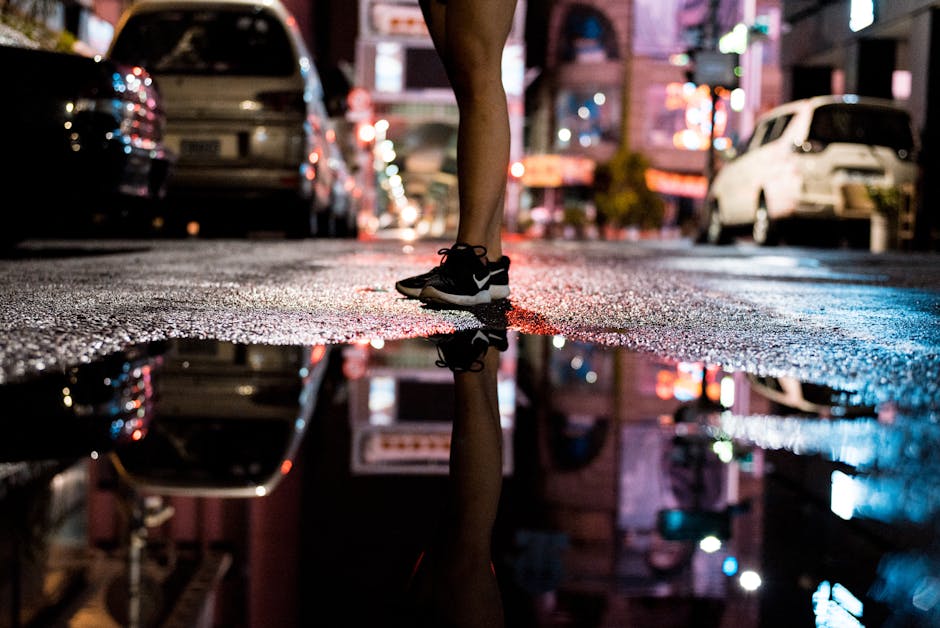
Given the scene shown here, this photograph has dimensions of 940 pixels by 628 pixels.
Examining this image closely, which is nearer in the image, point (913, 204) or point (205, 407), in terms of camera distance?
point (205, 407)

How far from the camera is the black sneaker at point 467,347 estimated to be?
8.32 feet

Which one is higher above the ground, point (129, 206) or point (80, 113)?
point (80, 113)

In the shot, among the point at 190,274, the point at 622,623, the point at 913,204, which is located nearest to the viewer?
the point at 622,623

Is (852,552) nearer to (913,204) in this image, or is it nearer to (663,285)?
(663,285)

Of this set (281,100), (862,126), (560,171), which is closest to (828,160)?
(862,126)

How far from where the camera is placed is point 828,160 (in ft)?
42.5

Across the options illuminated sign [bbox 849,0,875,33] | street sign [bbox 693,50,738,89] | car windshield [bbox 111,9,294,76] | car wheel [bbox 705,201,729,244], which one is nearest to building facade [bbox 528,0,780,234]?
illuminated sign [bbox 849,0,875,33]

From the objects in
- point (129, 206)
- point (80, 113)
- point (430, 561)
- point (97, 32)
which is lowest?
point (430, 561)

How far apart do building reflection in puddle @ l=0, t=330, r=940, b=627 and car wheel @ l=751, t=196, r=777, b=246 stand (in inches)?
457

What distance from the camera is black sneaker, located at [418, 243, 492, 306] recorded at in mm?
3678

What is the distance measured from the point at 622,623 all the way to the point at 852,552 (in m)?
0.32

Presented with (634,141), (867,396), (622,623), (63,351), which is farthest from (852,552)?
(634,141)

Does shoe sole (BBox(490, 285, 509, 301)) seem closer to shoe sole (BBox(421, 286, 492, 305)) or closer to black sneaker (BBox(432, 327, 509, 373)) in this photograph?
shoe sole (BBox(421, 286, 492, 305))

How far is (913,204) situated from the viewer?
555 inches
